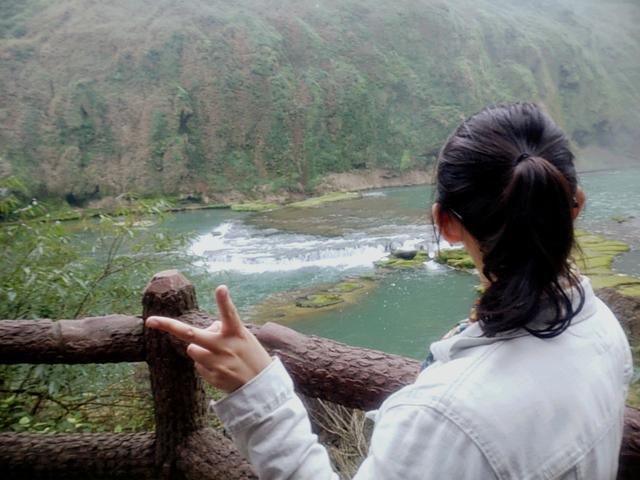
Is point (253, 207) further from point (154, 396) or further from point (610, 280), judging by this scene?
point (154, 396)

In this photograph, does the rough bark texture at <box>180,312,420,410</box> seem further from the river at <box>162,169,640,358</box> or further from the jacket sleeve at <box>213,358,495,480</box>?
the river at <box>162,169,640,358</box>

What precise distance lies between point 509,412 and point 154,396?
1391 millimetres

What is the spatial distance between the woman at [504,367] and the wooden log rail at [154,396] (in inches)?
28.5

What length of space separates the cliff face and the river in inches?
235

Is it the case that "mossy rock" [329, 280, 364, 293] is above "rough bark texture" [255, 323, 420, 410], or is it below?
below

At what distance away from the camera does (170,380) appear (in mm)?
1752

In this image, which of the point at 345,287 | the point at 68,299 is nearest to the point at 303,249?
the point at 345,287

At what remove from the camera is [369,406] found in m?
1.37

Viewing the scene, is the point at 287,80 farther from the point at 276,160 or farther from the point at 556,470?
the point at 556,470

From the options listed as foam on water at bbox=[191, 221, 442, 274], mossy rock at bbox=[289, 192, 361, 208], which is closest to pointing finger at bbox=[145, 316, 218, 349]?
foam on water at bbox=[191, 221, 442, 274]

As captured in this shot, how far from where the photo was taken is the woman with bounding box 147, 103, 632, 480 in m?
0.62

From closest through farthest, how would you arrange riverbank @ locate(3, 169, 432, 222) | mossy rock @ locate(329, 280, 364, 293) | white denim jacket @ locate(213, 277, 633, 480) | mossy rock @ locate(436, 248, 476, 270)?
white denim jacket @ locate(213, 277, 633, 480), mossy rock @ locate(329, 280, 364, 293), mossy rock @ locate(436, 248, 476, 270), riverbank @ locate(3, 169, 432, 222)

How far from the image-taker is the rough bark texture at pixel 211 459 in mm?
1641

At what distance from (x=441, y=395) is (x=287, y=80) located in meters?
27.6
